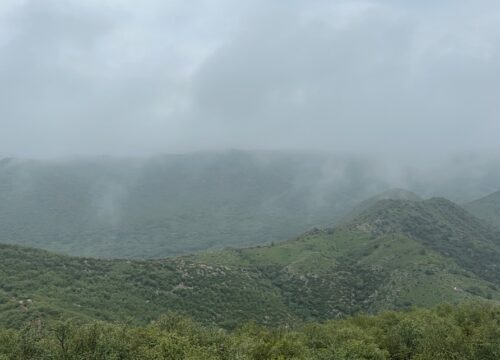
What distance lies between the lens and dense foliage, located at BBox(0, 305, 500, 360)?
74250 mm

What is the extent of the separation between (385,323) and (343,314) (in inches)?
2366

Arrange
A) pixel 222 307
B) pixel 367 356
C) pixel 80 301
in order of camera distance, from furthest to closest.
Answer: pixel 222 307
pixel 80 301
pixel 367 356

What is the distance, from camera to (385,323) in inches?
4537

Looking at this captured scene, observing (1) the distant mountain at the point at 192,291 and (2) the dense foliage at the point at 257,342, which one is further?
(1) the distant mountain at the point at 192,291

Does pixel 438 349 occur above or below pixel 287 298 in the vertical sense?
above

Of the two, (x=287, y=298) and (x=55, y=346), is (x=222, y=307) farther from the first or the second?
(x=55, y=346)

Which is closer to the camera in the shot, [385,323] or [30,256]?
[385,323]

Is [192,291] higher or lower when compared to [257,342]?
lower

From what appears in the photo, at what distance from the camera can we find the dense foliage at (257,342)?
74250 millimetres

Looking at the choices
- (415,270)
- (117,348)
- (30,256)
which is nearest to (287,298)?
(415,270)

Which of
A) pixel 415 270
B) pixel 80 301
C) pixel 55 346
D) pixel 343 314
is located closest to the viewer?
pixel 55 346

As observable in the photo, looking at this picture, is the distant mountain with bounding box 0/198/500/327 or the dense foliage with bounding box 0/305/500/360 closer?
the dense foliage with bounding box 0/305/500/360

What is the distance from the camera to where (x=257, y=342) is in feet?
296

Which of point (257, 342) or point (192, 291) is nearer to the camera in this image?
point (257, 342)
